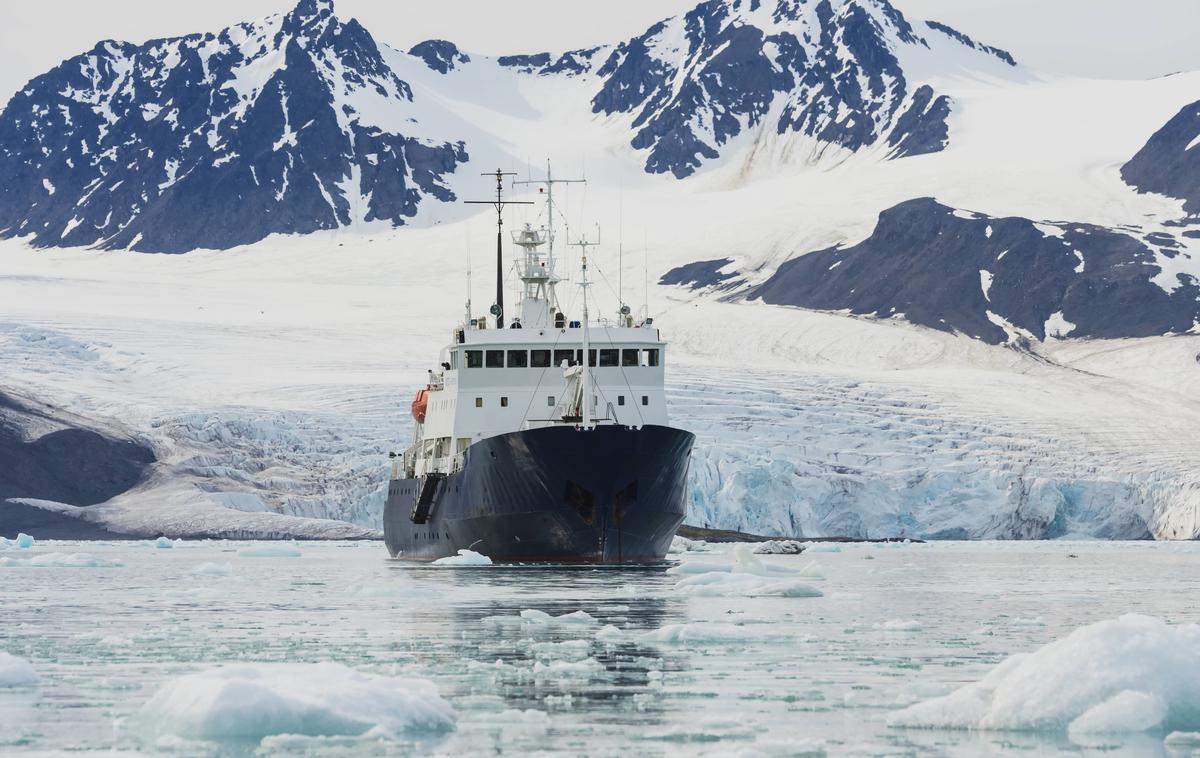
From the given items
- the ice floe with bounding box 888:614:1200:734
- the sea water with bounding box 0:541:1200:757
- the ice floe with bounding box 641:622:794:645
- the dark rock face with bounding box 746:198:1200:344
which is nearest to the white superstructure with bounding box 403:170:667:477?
the sea water with bounding box 0:541:1200:757

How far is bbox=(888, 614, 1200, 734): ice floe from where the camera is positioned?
14.5 meters

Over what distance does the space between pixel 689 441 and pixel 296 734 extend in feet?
94.0

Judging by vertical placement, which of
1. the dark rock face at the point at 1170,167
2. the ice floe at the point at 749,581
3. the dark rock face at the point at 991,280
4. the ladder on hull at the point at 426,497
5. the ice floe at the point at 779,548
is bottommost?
the ice floe at the point at 779,548

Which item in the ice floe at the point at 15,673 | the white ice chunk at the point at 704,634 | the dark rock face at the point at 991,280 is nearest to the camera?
the ice floe at the point at 15,673

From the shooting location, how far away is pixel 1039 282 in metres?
146

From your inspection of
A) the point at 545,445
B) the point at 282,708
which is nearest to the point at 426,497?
the point at 545,445

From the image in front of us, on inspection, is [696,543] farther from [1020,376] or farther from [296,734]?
[296,734]

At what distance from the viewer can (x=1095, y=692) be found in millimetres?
14594

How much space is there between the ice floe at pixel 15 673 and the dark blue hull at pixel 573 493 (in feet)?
71.3

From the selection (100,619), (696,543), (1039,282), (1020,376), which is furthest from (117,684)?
(1039,282)

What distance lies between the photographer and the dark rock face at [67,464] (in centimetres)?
8006

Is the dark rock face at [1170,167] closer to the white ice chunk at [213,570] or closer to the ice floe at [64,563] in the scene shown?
the ice floe at [64,563]

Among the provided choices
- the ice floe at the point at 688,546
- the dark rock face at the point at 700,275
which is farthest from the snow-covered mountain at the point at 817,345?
the ice floe at the point at 688,546

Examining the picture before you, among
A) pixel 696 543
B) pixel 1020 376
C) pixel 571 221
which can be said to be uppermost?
pixel 571 221
